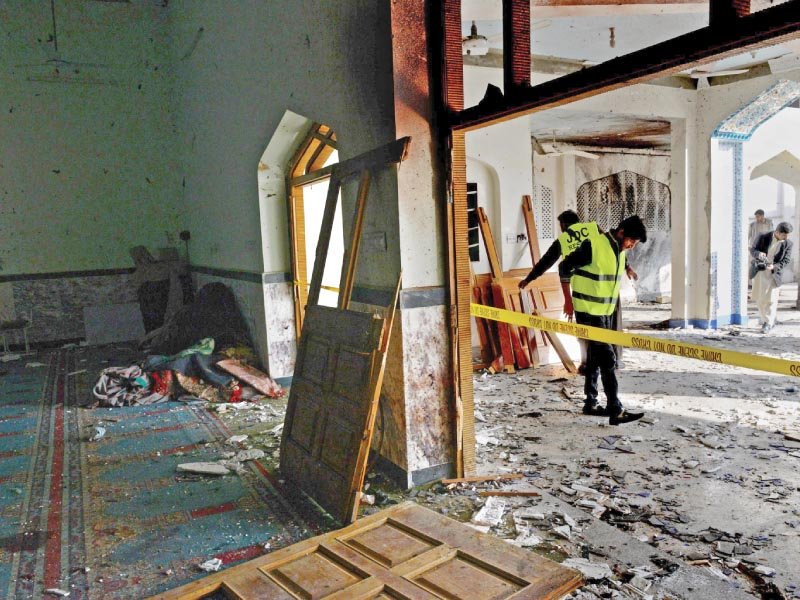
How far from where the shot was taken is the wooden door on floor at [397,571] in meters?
2.58

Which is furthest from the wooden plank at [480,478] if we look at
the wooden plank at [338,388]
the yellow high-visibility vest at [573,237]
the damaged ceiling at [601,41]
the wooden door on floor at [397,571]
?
the damaged ceiling at [601,41]

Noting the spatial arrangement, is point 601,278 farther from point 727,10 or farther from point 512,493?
point 727,10

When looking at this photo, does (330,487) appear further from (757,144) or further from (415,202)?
(757,144)

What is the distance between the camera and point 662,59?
96.7 inches

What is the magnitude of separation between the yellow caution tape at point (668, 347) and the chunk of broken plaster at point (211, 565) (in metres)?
2.21

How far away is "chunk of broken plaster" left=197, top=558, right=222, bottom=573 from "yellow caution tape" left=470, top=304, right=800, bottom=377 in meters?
2.21

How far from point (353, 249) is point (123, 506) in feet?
6.80

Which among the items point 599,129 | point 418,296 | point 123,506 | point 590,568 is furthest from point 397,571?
point 599,129

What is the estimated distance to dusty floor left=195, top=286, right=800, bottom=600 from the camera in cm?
280

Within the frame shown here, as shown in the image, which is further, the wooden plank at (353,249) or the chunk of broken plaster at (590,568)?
the wooden plank at (353,249)

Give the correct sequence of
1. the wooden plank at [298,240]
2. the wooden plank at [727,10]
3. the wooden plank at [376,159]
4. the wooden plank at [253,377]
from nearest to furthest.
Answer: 1. the wooden plank at [727,10]
2. the wooden plank at [376,159]
3. the wooden plank at [253,377]
4. the wooden plank at [298,240]

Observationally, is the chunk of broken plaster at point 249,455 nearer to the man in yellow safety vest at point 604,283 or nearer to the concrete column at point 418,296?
the concrete column at point 418,296

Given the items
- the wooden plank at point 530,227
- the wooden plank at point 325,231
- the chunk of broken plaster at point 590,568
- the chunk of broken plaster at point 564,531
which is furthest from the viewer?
the wooden plank at point 530,227

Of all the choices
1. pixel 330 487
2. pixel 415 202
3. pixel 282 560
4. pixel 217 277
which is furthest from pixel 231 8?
pixel 282 560
